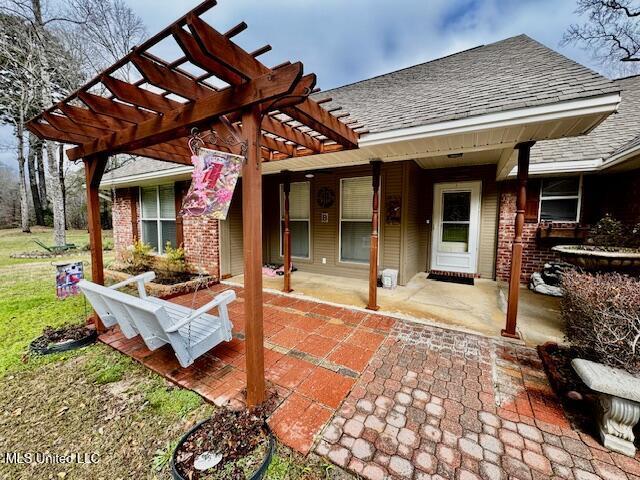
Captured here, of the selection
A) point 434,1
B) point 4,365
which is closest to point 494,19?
point 434,1

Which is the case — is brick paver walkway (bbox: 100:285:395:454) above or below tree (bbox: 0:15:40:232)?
below

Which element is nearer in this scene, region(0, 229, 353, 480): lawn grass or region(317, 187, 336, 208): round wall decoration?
region(0, 229, 353, 480): lawn grass

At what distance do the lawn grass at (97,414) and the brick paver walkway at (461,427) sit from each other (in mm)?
350

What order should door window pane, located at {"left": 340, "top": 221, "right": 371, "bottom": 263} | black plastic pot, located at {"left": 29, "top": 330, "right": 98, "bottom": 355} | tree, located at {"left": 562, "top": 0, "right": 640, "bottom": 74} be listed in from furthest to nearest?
tree, located at {"left": 562, "top": 0, "right": 640, "bottom": 74}, door window pane, located at {"left": 340, "top": 221, "right": 371, "bottom": 263}, black plastic pot, located at {"left": 29, "top": 330, "right": 98, "bottom": 355}

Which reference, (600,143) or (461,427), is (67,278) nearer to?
(461,427)

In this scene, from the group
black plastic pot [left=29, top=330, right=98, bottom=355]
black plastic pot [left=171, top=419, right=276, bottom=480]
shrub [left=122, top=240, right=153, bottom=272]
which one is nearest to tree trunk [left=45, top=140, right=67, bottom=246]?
shrub [left=122, top=240, right=153, bottom=272]

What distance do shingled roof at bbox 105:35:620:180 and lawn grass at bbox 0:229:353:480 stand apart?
359 cm

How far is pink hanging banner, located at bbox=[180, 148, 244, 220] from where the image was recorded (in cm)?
192

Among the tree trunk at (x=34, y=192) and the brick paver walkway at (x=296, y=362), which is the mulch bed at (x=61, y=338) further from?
the tree trunk at (x=34, y=192)

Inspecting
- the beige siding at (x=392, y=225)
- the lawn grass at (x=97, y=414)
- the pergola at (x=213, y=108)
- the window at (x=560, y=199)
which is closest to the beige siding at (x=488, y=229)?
the beige siding at (x=392, y=225)

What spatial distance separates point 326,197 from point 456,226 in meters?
3.29

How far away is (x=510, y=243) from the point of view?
19.8ft

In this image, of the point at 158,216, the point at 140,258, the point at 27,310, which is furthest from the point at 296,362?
the point at 158,216

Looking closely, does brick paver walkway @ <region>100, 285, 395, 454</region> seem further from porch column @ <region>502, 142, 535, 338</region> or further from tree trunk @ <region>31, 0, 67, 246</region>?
tree trunk @ <region>31, 0, 67, 246</region>
